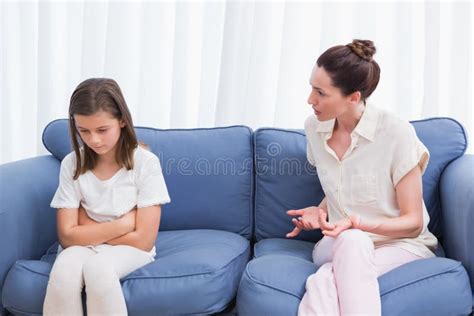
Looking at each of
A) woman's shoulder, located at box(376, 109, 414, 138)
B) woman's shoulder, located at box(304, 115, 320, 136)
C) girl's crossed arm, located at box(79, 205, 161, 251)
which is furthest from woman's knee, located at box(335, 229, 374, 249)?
girl's crossed arm, located at box(79, 205, 161, 251)

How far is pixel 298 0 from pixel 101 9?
3.20 ft

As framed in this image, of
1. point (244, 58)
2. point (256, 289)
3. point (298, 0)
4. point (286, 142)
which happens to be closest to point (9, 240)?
point (256, 289)

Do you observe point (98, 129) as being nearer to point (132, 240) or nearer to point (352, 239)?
point (132, 240)

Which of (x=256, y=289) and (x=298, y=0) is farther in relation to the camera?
(x=298, y=0)

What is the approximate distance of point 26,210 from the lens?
6.36 ft

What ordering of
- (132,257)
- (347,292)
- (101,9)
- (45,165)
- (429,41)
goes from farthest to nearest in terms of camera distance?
(101,9), (429,41), (45,165), (132,257), (347,292)

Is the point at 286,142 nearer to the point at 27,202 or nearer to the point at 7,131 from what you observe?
the point at 27,202

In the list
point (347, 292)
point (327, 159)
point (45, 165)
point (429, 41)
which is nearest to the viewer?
point (347, 292)

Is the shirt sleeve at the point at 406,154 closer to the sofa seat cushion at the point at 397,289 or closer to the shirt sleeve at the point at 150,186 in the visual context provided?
the sofa seat cushion at the point at 397,289

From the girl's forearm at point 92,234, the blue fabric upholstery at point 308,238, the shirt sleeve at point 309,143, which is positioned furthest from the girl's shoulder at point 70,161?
the shirt sleeve at point 309,143

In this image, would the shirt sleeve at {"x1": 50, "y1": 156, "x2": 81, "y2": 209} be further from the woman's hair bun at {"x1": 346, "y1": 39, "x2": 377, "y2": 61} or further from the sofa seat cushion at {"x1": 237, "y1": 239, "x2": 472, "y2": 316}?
the woman's hair bun at {"x1": 346, "y1": 39, "x2": 377, "y2": 61}

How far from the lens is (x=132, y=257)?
1.75m

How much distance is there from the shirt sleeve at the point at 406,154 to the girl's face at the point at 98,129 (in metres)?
0.89

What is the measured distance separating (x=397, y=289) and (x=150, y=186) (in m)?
0.82
